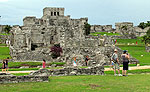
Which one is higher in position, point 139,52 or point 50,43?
point 50,43

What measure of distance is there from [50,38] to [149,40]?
113ft

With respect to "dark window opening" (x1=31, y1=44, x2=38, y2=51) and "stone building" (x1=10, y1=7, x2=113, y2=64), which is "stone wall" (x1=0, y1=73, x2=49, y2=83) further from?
"dark window opening" (x1=31, y1=44, x2=38, y2=51)

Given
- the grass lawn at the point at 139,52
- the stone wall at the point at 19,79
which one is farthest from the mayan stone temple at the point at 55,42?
the stone wall at the point at 19,79

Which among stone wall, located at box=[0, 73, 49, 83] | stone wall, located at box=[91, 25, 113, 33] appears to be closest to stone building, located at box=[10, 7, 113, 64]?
stone wall, located at box=[0, 73, 49, 83]

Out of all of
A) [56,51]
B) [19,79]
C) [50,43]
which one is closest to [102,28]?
[50,43]

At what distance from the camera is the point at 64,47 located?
Result: 41844 mm

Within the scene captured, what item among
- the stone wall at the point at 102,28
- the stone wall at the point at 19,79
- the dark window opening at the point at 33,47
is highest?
the stone wall at the point at 102,28

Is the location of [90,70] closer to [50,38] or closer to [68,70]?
[68,70]

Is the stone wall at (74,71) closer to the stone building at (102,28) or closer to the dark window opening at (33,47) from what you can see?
the dark window opening at (33,47)

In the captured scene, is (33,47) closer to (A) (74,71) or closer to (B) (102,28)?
(A) (74,71)

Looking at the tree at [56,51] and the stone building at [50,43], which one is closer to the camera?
the stone building at [50,43]

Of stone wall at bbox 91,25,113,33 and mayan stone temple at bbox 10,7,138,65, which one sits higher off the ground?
stone wall at bbox 91,25,113,33

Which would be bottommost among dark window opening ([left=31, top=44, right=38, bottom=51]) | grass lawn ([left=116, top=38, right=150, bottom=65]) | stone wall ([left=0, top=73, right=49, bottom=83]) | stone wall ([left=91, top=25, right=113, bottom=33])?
stone wall ([left=0, top=73, right=49, bottom=83])

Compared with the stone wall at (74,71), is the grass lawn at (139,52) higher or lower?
higher
